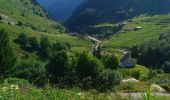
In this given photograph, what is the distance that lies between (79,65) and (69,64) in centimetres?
995

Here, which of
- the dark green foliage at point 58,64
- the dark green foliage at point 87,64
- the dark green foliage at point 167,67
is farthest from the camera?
the dark green foliage at point 167,67

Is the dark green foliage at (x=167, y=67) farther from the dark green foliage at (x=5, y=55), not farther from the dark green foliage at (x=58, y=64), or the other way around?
the dark green foliage at (x=5, y=55)

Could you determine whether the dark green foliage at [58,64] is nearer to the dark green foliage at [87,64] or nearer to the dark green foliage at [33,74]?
the dark green foliage at [87,64]

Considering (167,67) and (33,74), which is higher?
(33,74)

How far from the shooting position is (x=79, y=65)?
89.4 metres

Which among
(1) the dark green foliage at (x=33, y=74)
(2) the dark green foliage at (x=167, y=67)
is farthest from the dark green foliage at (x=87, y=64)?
(2) the dark green foliage at (x=167, y=67)

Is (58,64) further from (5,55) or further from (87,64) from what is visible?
(5,55)

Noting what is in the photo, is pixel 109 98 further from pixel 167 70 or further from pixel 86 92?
pixel 167 70

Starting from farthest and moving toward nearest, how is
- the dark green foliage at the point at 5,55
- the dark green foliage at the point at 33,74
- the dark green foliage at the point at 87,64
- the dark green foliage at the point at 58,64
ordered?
the dark green foliage at the point at 58,64
the dark green foliage at the point at 5,55
the dark green foliage at the point at 87,64
the dark green foliage at the point at 33,74

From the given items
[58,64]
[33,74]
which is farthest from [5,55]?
[33,74]

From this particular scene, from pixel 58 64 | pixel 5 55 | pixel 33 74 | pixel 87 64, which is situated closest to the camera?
pixel 33 74

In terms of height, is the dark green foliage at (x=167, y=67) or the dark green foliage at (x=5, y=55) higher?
the dark green foliage at (x=5, y=55)

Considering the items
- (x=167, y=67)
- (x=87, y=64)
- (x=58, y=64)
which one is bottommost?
(x=167, y=67)

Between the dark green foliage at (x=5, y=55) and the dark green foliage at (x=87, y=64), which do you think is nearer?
the dark green foliage at (x=87, y=64)
